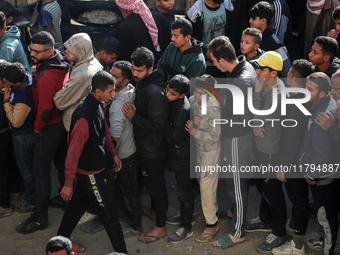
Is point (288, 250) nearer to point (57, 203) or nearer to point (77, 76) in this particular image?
point (57, 203)

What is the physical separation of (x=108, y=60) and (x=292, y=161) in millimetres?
2268

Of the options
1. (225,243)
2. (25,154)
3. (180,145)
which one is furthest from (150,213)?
(25,154)

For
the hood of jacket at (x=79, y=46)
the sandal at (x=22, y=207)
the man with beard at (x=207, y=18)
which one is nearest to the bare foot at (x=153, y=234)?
the sandal at (x=22, y=207)

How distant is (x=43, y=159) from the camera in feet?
16.1

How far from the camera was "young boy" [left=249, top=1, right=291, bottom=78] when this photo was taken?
5.66 metres

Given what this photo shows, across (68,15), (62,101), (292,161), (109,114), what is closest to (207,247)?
(292,161)

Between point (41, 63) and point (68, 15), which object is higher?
point (41, 63)

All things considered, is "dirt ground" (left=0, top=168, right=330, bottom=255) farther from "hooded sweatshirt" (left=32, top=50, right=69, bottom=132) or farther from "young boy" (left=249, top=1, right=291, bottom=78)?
"young boy" (left=249, top=1, right=291, bottom=78)

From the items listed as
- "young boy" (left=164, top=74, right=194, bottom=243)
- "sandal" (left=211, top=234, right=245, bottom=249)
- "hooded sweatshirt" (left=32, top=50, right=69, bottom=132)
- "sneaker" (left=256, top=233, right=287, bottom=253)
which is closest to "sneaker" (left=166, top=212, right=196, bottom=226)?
"young boy" (left=164, top=74, right=194, bottom=243)

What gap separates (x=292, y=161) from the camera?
4438mm

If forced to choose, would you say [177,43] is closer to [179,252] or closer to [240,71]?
[240,71]

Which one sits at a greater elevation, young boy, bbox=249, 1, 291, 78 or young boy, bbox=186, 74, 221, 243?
young boy, bbox=249, 1, 291, 78

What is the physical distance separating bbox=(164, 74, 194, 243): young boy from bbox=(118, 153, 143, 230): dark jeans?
37 cm

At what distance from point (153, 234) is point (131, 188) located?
20.9 inches
